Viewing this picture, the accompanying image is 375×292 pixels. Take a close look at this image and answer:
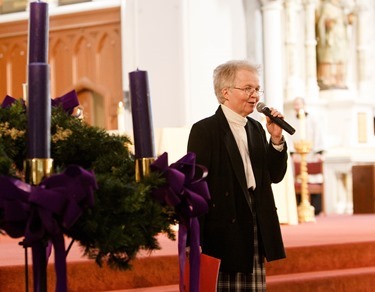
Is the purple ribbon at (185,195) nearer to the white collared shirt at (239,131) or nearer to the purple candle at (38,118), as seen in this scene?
the purple candle at (38,118)

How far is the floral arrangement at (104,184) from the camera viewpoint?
3.99 feet

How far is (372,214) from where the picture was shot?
436 inches

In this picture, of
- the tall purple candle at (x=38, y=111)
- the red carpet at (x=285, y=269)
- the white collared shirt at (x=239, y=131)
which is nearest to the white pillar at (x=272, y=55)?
the red carpet at (x=285, y=269)

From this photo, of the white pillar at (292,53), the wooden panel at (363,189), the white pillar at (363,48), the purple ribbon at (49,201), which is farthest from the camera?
the white pillar at (363,48)

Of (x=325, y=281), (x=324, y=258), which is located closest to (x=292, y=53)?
(x=324, y=258)

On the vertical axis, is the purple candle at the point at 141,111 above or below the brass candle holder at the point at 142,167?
above

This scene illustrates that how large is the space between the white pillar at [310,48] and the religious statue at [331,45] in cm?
27

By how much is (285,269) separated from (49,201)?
4.05 meters

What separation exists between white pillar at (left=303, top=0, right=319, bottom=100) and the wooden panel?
1852mm

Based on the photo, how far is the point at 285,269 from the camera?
507cm

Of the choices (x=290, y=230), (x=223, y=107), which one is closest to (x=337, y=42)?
(x=290, y=230)

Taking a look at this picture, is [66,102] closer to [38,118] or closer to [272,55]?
[38,118]

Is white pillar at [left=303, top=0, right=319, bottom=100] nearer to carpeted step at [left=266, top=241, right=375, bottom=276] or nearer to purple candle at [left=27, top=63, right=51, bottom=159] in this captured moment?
carpeted step at [left=266, top=241, right=375, bottom=276]

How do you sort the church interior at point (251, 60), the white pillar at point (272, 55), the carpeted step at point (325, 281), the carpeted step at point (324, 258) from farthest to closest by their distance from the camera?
the white pillar at point (272, 55), the church interior at point (251, 60), the carpeted step at point (324, 258), the carpeted step at point (325, 281)
